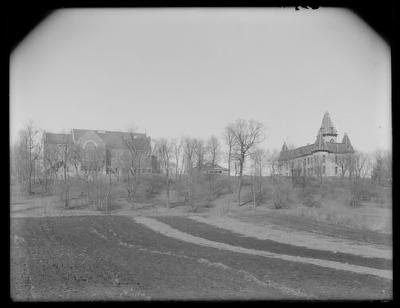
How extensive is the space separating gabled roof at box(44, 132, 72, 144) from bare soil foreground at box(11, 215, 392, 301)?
7.51m

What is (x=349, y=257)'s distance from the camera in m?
15.1

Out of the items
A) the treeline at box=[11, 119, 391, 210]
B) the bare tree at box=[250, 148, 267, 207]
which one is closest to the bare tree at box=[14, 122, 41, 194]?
the treeline at box=[11, 119, 391, 210]

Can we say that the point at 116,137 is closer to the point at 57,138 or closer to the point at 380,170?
the point at 57,138

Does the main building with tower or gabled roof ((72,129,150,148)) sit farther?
the main building with tower

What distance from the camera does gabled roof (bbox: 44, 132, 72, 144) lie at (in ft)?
83.5

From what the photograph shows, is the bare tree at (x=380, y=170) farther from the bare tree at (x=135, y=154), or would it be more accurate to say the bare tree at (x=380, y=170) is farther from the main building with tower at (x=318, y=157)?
the bare tree at (x=135, y=154)

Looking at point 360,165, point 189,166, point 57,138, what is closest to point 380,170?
point 360,165

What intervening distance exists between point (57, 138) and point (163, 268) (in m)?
16.9

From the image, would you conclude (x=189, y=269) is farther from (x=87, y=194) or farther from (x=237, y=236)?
(x=87, y=194)

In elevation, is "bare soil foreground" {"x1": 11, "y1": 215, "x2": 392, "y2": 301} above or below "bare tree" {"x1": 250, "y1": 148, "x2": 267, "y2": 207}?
below

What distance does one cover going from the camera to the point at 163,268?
1288 centimetres

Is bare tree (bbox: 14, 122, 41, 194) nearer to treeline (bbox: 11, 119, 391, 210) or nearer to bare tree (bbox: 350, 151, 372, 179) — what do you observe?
treeline (bbox: 11, 119, 391, 210)
